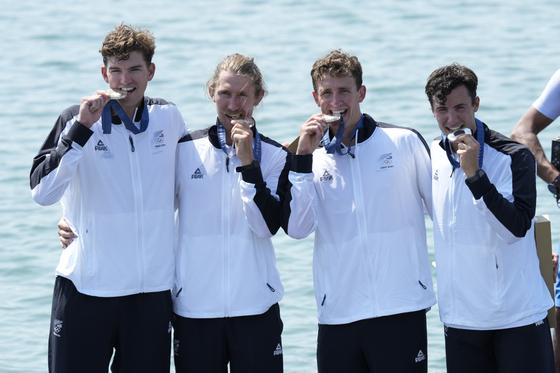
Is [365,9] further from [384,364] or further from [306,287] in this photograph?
[384,364]

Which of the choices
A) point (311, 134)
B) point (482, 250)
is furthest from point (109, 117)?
point (482, 250)

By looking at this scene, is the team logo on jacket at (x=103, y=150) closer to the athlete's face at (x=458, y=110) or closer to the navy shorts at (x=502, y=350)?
the athlete's face at (x=458, y=110)

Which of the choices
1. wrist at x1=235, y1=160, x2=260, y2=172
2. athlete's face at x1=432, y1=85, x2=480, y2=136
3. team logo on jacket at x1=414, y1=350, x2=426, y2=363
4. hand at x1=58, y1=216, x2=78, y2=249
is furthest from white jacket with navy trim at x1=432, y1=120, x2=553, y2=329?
hand at x1=58, y1=216, x2=78, y2=249

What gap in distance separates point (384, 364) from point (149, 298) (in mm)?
1506

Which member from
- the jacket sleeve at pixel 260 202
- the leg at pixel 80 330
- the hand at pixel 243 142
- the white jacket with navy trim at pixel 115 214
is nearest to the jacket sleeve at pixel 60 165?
the white jacket with navy trim at pixel 115 214

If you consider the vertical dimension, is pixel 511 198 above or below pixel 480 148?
below

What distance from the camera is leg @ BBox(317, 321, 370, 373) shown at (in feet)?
16.1

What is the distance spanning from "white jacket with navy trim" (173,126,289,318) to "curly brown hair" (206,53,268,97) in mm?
336

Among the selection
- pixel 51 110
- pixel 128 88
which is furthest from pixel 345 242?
pixel 51 110

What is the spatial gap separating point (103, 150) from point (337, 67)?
60.5 inches

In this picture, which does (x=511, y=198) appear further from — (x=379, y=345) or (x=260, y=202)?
(x=260, y=202)

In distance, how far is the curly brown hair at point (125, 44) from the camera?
495 centimetres

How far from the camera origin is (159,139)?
513 centimetres

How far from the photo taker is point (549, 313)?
502 centimetres
